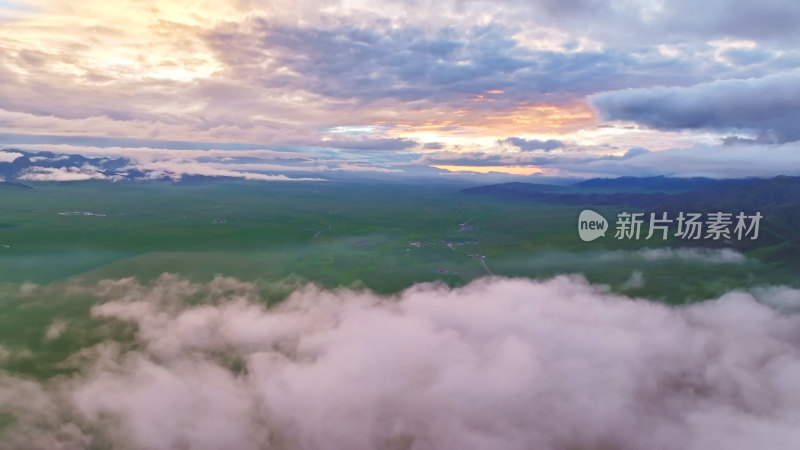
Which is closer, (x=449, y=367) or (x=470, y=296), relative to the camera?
(x=449, y=367)

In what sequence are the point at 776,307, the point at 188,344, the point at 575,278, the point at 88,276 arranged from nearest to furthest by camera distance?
the point at 188,344 < the point at 776,307 < the point at 88,276 < the point at 575,278

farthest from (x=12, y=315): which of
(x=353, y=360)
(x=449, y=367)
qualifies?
(x=449, y=367)

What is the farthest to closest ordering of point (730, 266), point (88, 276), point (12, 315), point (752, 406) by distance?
point (730, 266), point (88, 276), point (12, 315), point (752, 406)

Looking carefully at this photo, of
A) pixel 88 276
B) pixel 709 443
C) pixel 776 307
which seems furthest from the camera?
pixel 88 276

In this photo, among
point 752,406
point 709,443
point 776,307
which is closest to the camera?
point 709,443

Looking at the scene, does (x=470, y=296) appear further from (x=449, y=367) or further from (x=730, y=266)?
(x=730, y=266)

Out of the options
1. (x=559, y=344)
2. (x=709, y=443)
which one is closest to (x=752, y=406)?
(x=709, y=443)

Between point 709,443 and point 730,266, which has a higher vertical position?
point 730,266

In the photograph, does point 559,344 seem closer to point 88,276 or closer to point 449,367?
point 449,367

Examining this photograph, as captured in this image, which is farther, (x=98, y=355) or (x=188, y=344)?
(x=188, y=344)
